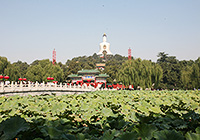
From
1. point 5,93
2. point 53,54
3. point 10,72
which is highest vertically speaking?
point 53,54

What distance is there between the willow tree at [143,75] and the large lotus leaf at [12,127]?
25.2 meters

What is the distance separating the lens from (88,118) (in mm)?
3539

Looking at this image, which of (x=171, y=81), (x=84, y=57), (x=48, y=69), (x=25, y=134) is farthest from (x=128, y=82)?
(x=84, y=57)

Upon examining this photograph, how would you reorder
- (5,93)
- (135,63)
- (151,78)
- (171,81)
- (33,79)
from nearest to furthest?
(5,93), (151,78), (135,63), (33,79), (171,81)

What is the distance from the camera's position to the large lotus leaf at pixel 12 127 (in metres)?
1.73

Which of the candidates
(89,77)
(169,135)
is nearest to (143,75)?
(89,77)

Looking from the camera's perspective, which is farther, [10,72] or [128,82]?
[10,72]

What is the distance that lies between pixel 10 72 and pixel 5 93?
1982 centimetres

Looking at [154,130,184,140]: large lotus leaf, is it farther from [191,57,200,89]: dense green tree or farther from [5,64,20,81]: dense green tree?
[5,64,20,81]: dense green tree

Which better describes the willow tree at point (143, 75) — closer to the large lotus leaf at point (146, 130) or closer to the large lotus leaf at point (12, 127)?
the large lotus leaf at point (146, 130)

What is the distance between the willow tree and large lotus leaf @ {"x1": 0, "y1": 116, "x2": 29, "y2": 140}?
25.2 m

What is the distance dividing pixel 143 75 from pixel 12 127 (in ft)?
83.9

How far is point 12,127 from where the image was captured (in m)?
1.87

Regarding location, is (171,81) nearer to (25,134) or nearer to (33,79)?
(33,79)
